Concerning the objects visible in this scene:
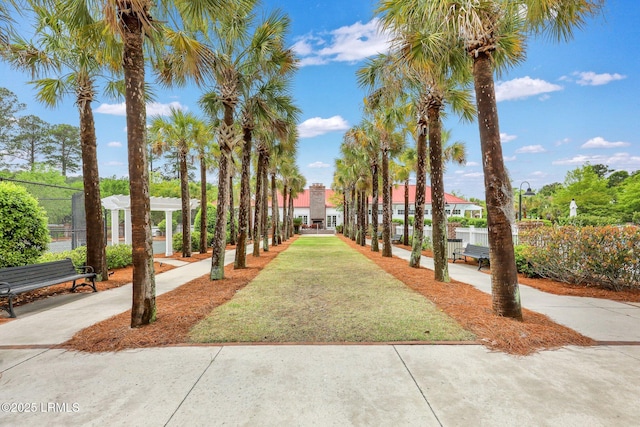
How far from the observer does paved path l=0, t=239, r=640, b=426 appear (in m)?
2.74

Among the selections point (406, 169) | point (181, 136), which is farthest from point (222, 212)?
point (406, 169)

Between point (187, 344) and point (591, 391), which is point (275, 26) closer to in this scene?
point (187, 344)

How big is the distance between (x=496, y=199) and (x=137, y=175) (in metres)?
5.87

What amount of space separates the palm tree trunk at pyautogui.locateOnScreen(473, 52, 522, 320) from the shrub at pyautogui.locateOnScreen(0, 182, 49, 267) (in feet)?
34.3

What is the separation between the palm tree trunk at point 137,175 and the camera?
194 inches

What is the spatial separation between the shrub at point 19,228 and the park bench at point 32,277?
1.22 m

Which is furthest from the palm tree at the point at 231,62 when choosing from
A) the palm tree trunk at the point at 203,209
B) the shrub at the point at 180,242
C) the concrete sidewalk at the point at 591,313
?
the shrub at the point at 180,242

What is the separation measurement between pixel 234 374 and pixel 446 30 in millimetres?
6416

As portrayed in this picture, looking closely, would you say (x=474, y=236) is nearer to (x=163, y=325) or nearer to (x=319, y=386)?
(x=319, y=386)

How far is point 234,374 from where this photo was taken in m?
3.51

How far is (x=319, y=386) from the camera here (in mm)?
3234

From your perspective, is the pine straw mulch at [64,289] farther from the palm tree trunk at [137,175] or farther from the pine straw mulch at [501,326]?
the pine straw mulch at [501,326]

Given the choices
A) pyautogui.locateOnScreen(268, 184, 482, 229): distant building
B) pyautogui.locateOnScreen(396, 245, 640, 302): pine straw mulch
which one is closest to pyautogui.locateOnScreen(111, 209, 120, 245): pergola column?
pyautogui.locateOnScreen(396, 245, 640, 302): pine straw mulch

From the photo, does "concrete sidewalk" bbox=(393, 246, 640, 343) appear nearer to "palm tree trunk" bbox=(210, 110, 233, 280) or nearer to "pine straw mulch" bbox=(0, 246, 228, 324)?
"palm tree trunk" bbox=(210, 110, 233, 280)
